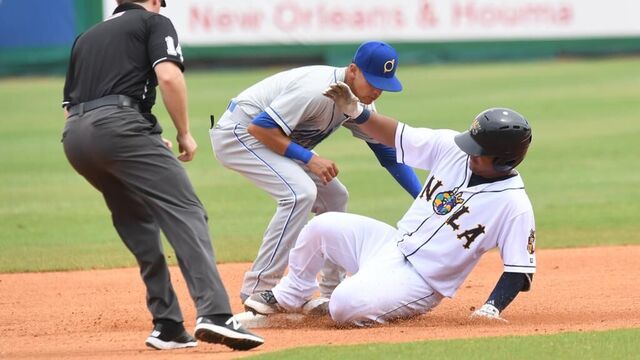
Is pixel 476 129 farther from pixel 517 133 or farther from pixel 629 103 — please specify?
pixel 629 103

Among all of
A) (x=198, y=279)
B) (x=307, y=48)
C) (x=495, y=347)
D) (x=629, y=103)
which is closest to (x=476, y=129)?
(x=495, y=347)

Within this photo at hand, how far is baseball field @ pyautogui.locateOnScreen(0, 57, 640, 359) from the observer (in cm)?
548

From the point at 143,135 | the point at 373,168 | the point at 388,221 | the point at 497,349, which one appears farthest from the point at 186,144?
the point at 373,168

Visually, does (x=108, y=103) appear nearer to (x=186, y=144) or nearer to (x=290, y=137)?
(x=186, y=144)

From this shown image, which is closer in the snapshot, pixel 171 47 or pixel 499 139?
pixel 171 47

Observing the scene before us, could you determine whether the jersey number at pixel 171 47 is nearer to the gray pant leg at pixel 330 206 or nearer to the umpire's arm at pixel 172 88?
the umpire's arm at pixel 172 88

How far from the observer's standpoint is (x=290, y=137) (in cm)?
663

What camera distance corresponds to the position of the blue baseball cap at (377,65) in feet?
20.4

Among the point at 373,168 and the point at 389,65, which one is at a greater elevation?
the point at 389,65

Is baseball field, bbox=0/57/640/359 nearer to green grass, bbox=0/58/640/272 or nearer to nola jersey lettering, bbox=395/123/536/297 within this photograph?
green grass, bbox=0/58/640/272

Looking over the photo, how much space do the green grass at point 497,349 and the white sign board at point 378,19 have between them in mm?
20435

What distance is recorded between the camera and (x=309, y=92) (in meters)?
6.30

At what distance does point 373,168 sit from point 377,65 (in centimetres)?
779

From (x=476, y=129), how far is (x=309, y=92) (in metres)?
0.97
